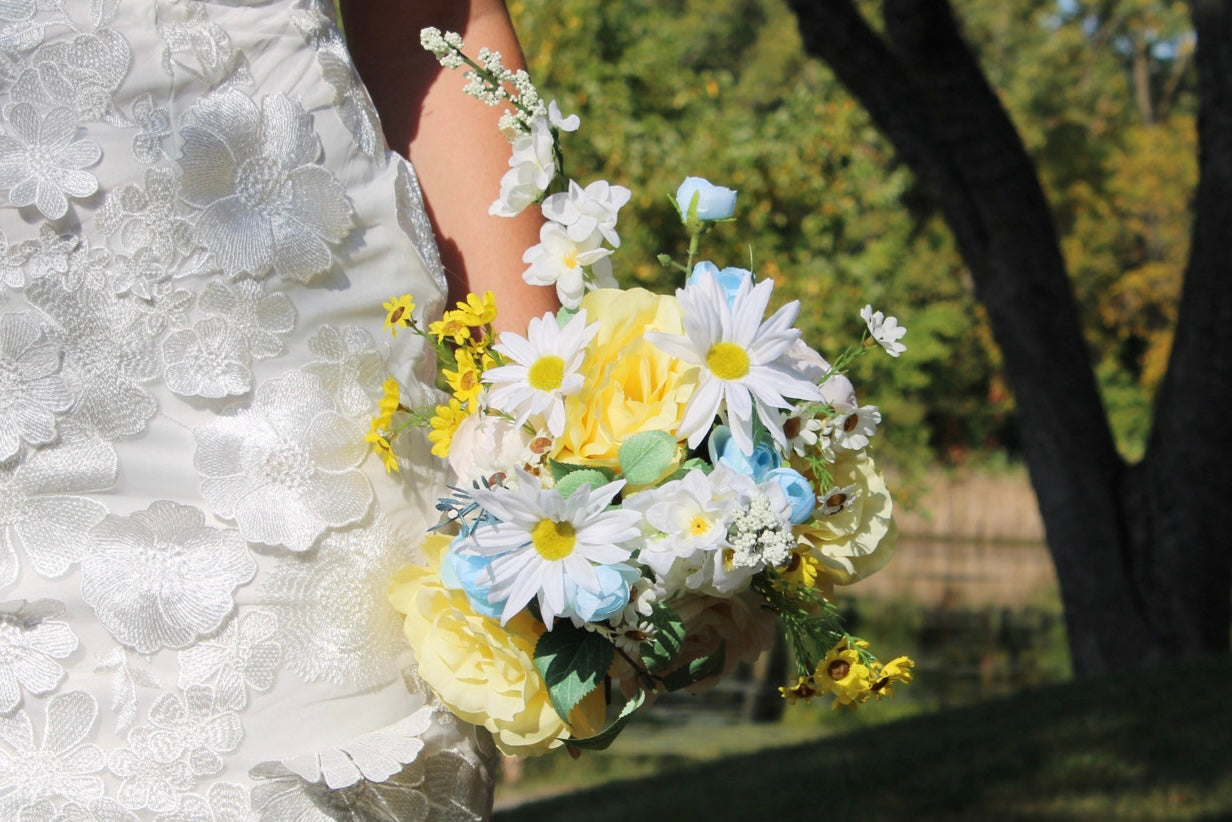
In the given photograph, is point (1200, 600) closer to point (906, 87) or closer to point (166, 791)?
point (906, 87)

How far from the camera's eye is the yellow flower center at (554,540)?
118 centimetres

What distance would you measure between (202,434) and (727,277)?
52cm

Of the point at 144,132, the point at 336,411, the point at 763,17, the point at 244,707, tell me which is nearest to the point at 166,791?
the point at 244,707

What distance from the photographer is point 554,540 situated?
1.18m

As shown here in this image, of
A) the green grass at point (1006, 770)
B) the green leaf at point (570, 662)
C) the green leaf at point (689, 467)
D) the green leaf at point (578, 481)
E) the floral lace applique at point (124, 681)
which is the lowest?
the green grass at point (1006, 770)

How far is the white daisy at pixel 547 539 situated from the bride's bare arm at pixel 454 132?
34cm

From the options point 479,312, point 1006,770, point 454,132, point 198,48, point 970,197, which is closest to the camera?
point 479,312

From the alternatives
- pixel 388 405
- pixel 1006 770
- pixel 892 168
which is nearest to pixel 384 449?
pixel 388 405

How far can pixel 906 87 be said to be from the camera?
5.74 metres

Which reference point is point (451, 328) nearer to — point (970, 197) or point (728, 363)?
point (728, 363)

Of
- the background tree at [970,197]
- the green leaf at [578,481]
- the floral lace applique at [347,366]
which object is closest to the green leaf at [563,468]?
the green leaf at [578,481]

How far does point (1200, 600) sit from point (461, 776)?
218 inches

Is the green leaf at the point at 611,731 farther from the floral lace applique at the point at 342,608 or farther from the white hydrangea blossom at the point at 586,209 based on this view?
the white hydrangea blossom at the point at 586,209

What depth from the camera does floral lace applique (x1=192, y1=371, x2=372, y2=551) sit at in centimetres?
127
